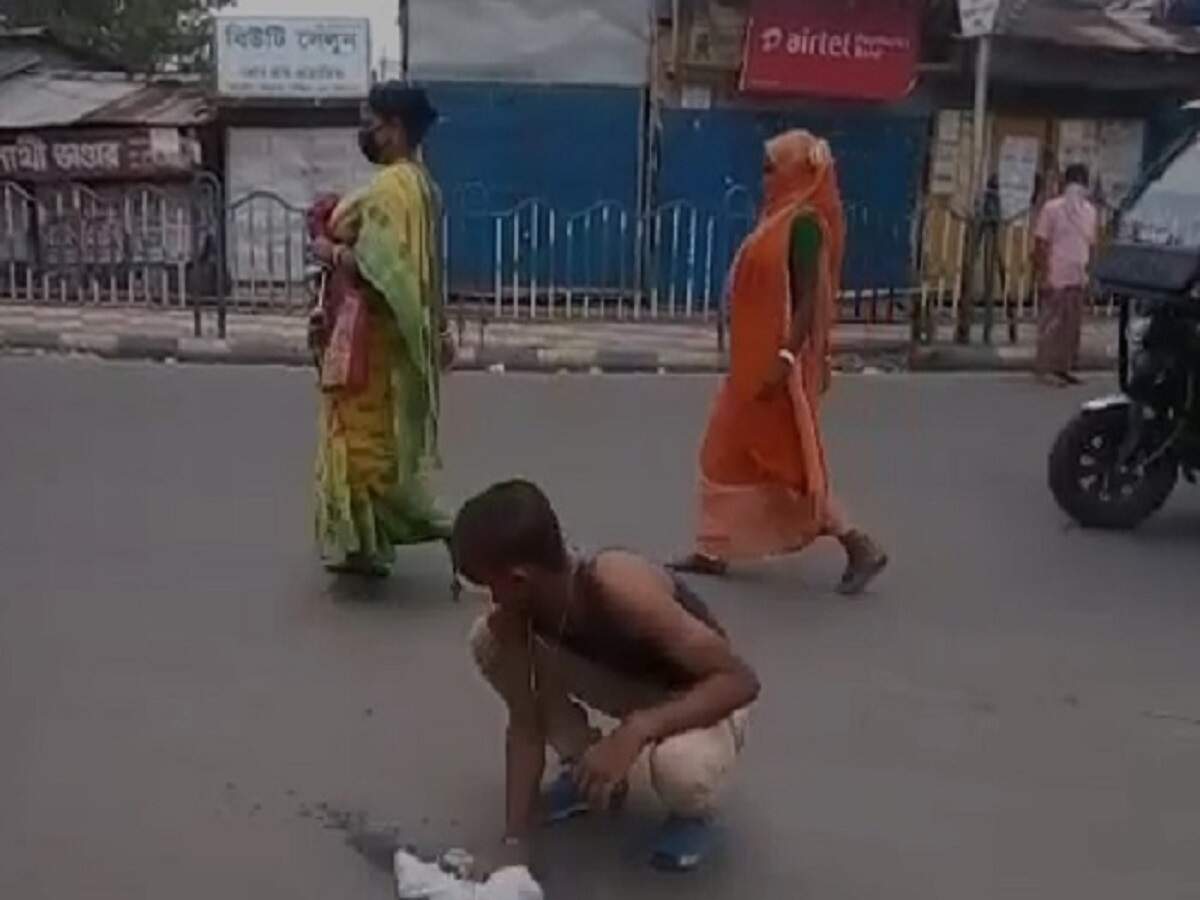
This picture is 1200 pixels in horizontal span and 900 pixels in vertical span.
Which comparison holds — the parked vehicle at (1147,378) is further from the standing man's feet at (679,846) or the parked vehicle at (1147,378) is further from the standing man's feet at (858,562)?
the standing man's feet at (679,846)

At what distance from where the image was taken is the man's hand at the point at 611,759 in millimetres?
3648

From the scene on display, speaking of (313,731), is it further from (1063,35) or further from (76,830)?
(1063,35)

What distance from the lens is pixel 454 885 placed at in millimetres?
3812

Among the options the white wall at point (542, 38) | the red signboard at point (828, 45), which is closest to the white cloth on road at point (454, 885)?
the red signboard at point (828, 45)

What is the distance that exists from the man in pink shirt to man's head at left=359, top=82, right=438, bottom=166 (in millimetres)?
6976

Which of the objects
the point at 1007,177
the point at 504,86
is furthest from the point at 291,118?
the point at 1007,177

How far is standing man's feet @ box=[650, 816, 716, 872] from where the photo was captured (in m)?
4.12

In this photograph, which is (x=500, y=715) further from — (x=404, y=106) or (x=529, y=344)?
(x=529, y=344)

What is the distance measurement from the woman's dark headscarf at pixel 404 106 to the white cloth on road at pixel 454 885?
9.21 ft

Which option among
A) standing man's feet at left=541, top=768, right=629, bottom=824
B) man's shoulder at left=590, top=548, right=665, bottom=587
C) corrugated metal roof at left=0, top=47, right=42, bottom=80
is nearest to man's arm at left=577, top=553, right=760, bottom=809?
man's shoulder at left=590, top=548, right=665, bottom=587

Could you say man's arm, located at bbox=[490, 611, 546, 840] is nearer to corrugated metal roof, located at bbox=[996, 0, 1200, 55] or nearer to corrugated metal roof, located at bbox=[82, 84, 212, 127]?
corrugated metal roof, located at bbox=[996, 0, 1200, 55]

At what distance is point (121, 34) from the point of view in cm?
3088

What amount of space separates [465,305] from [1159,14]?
633cm

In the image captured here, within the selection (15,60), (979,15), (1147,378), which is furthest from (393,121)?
(15,60)
